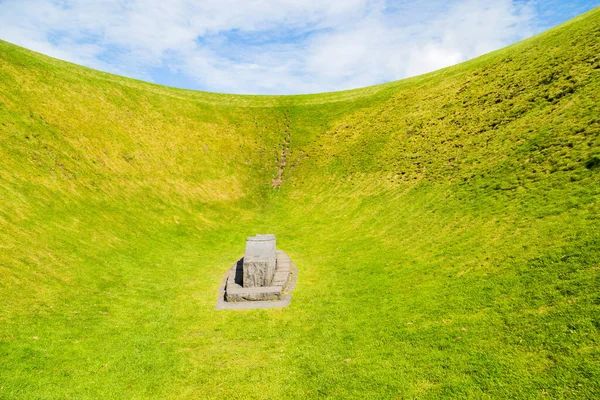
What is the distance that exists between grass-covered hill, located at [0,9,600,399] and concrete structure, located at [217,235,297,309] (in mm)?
1187

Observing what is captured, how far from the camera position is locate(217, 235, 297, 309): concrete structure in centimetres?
2112

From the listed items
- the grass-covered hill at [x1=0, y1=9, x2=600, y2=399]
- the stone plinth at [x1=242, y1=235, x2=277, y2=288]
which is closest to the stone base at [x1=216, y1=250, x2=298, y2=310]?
the stone plinth at [x1=242, y1=235, x2=277, y2=288]

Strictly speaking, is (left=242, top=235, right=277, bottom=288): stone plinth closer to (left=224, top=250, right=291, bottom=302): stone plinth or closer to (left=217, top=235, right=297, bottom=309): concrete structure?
(left=217, top=235, right=297, bottom=309): concrete structure

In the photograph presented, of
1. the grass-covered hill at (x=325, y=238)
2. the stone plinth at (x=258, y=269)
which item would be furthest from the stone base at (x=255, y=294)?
the grass-covered hill at (x=325, y=238)

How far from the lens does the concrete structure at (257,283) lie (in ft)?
69.3

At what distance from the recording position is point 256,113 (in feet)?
196

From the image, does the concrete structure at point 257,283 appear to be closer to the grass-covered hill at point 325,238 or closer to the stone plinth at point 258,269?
the stone plinth at point 258,269

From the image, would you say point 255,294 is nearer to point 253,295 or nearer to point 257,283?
point 253,295

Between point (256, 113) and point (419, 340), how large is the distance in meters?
52.6

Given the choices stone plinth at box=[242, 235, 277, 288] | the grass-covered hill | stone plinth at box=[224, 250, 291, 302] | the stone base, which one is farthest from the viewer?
stone plinth at box=[242, 235, 277, 288]

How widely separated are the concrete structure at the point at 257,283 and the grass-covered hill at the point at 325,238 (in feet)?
3.89

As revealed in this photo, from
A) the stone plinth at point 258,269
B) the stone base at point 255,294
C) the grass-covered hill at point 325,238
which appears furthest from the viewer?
the stone plinth at point 258,269

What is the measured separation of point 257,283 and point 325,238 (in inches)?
477

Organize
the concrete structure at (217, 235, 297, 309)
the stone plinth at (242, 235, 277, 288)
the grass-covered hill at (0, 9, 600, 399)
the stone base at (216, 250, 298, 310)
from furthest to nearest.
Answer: the stone plinth at (242, 235, 277, 288) < the concrete structure at (217, 235, 297, 309) < the stone base at (216, 250, 298, 310) < the grass-covered hill at (0, 9, 600, 399)
